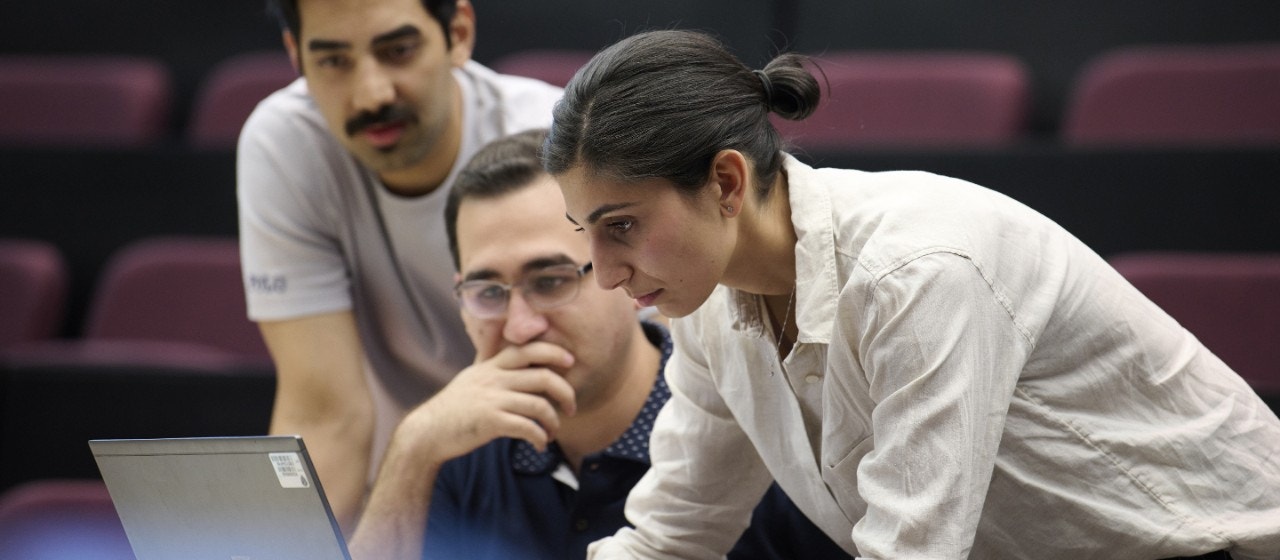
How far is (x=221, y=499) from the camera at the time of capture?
1.26 metres

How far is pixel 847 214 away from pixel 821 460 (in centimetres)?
26

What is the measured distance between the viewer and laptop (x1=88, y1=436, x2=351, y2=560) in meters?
1.21

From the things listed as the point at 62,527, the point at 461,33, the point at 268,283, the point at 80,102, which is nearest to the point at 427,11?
the point at 461,33

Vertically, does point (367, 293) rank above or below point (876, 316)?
below

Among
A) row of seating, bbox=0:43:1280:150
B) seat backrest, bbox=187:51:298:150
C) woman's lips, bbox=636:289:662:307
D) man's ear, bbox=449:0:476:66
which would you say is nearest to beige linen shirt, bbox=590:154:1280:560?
woman's lips, bbox=636:289:662:307

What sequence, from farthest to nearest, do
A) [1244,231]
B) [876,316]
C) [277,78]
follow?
1. [277,78]
2. [1244,231]
3. [876,316]

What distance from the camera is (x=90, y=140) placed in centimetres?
334

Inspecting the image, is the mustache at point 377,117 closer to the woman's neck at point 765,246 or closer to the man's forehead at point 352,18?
the man's forehead at point 352,18

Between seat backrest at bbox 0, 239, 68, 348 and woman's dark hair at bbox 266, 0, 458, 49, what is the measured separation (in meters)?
1.25

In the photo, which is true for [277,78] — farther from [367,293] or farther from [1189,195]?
[1189,195]

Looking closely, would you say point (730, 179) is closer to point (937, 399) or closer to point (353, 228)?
point (937, 399)

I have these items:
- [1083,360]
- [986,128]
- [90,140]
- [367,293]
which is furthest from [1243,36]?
[90,140]

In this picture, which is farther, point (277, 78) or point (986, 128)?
point (277, 78)

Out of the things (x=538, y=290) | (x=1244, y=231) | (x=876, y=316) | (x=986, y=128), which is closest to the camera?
(x=876, y=316)
